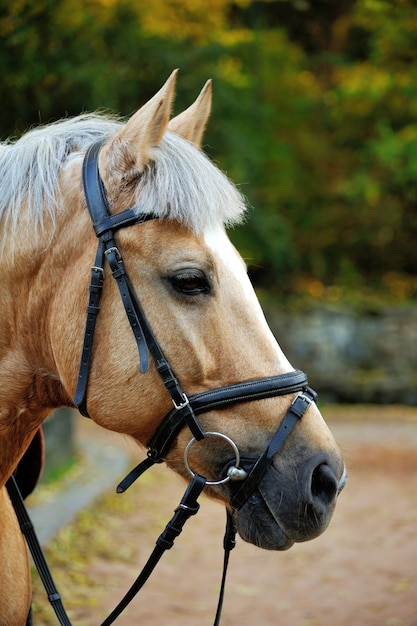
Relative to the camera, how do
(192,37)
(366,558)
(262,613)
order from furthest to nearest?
(192,37)
(366,558)
(262,613)

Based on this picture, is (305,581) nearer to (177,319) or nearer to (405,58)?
(177,319)

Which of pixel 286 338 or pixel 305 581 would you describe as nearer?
pixel 305 581

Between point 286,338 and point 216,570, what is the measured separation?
904cm

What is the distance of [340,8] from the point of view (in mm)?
14555

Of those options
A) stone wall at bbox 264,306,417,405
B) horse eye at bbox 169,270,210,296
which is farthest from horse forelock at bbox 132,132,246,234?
stone wall at bbox 264,306,417,405

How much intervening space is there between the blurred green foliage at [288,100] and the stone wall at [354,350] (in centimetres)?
151

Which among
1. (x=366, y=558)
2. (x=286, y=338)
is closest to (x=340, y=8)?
(x=286, y=338)

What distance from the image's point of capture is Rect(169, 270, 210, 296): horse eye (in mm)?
1940

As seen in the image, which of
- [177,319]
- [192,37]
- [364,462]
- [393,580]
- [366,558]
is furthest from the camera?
[192,37]

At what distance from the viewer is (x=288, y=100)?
16.4 metres

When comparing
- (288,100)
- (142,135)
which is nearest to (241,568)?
(142,135)

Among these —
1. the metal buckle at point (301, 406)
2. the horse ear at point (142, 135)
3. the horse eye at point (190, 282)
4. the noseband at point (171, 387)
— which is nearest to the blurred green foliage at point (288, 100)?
the horse ear at point (142, 135)

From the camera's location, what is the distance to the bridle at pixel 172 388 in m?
1.91

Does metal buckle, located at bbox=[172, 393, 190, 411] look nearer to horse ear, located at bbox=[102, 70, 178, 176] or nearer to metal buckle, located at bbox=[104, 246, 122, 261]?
metal buckle, located at bbox=[104, 246, 122, 261]
